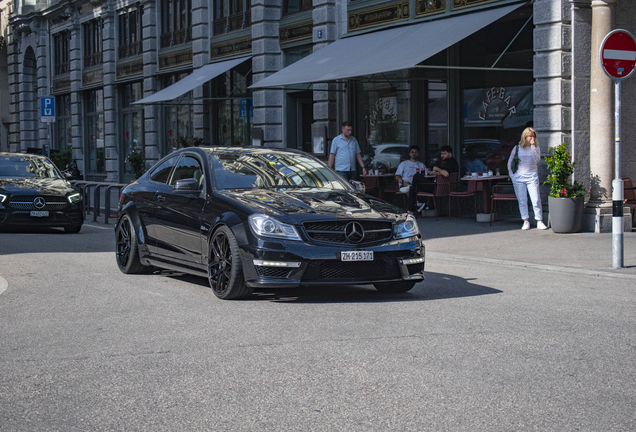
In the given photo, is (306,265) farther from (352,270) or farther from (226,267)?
(226,267)

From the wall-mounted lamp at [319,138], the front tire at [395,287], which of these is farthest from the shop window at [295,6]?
the front tire at [395,287]

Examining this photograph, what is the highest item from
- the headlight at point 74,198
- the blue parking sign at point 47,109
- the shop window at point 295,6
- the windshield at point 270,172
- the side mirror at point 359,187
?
the shop window at point 295,6

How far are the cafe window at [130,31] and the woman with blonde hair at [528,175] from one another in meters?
20.9

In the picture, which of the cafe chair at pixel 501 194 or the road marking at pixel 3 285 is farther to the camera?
the cafe chair at pixel 501 194

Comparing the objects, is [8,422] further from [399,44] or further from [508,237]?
[399,44]

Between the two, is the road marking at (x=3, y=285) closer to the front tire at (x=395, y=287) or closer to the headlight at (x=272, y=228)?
the headlight at (x=272, y=228)

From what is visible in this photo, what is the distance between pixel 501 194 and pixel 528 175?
0.94m

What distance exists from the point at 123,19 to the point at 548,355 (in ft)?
102

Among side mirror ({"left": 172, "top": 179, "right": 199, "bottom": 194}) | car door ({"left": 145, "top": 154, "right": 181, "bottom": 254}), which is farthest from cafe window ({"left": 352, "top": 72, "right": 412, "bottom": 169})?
side mirror ({"left": 172, "top": 179, "right": 199, "bottom": 194})

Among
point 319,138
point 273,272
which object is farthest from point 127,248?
point 319,138

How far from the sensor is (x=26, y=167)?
17531 millimetres

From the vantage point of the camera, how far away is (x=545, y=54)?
15.5m

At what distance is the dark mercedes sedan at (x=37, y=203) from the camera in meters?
16.0

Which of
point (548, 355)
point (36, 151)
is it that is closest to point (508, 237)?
point (548, 355)
